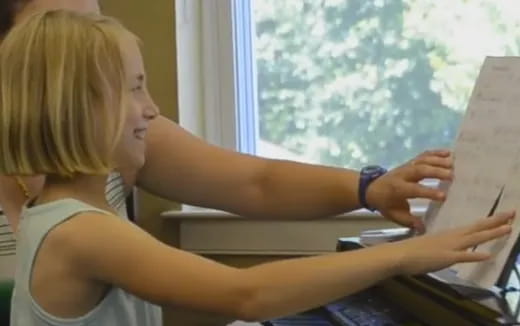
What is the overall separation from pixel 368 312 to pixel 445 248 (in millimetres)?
317

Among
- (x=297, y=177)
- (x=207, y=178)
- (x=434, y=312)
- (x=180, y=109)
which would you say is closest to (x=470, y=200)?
(x=434, y=312)

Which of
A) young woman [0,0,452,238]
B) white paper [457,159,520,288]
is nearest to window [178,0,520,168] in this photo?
young woman [0,0,452,238]

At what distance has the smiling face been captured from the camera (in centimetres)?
126

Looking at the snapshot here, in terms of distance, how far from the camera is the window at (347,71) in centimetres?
225

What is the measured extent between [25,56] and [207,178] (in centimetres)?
51

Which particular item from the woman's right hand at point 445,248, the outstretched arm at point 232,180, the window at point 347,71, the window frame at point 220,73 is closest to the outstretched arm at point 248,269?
the woman's right hand at point 445,248

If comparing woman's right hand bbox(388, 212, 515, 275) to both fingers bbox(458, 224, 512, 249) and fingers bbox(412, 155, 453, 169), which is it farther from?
fingers bbox(412, 155, 453, 169)

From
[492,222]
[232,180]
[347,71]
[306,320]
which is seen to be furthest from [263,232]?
[492,222]

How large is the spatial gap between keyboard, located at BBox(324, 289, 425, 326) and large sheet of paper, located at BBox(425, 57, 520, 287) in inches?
4.9

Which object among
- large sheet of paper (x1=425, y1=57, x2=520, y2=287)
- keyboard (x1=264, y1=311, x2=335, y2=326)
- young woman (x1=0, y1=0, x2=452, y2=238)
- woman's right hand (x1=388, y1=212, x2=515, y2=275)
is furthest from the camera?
young woman (x1=0, y1=0, x2=452, y2=238)

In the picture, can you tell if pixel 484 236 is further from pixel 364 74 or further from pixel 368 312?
pixel 364 74

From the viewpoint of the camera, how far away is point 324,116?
2406mm

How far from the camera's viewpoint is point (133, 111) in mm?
1260

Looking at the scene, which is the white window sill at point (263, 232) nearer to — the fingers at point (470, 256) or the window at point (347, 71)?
the window at point (347, 71)
